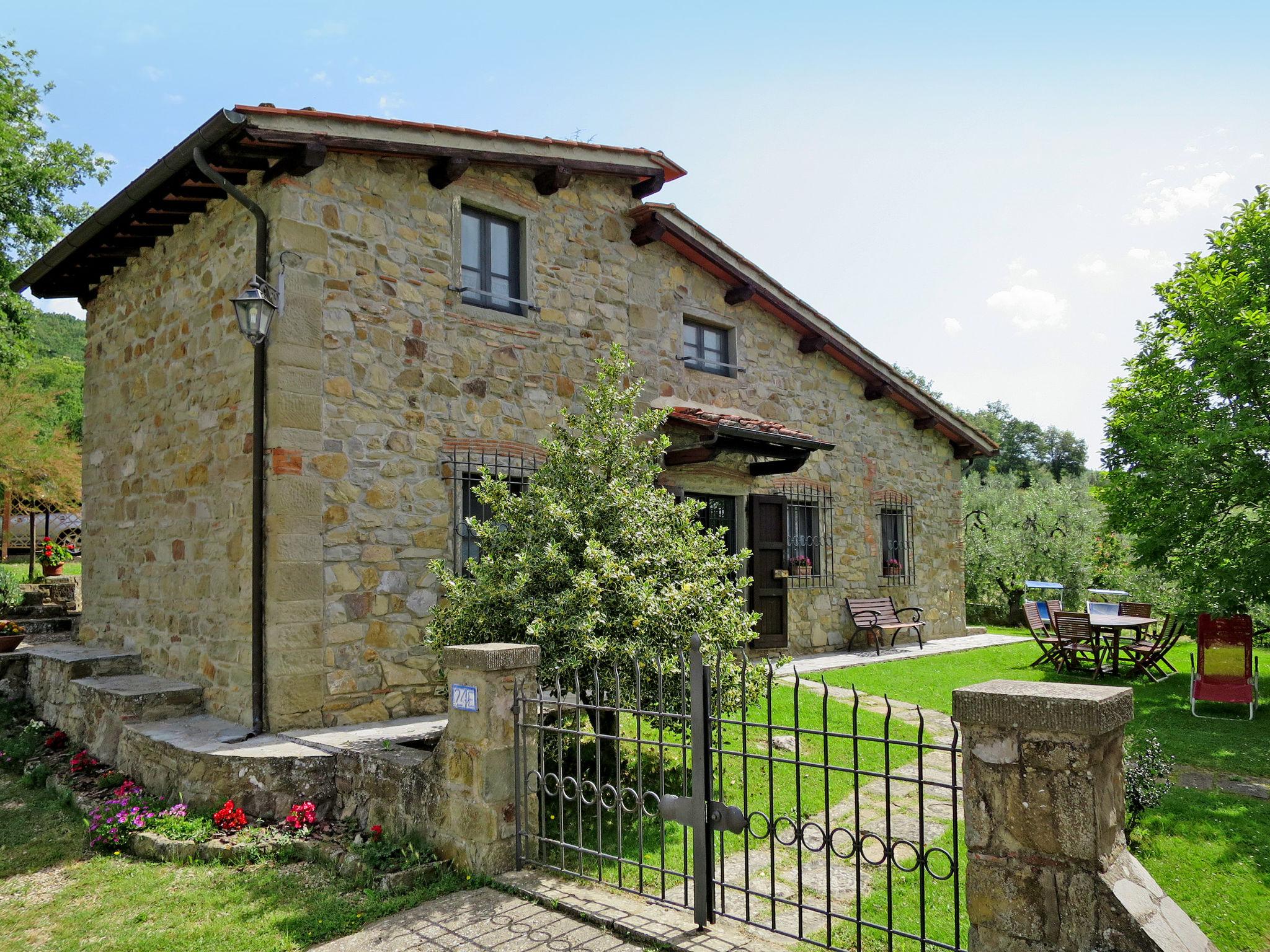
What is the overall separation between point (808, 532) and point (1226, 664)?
482 centimetres

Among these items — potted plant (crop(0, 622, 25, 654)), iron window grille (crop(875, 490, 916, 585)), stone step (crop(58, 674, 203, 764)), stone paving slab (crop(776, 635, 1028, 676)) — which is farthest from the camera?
iron window grille (crop(875, 490, 916, 585))

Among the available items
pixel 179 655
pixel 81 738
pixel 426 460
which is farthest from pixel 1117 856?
pixel 81 738

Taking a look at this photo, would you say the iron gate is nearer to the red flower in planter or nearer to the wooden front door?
the red flower in planter

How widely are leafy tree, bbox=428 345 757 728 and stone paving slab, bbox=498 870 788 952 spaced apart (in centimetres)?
127

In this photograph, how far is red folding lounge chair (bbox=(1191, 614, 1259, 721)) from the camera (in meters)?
7.81

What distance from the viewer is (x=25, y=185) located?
13500 millimetres

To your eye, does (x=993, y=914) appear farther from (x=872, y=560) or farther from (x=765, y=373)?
(x=872, y=560)

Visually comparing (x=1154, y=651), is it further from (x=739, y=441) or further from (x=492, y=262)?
(x=492, y=262)

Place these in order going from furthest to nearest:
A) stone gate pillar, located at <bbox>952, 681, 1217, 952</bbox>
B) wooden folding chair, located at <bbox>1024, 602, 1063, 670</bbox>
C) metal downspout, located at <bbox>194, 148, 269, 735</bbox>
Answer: wooden folding chair, located at <bbox>1024, 602, 1063, 670</bbox> < metal downspout, located at <bbox>194, 148, 269, 735</bbox> < stone gate pillar, located at <bbox>952, 681, 1217, 952</bbox>

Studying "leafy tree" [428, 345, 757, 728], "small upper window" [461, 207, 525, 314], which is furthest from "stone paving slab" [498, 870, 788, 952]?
"small upper window" [461, 207, 525, 314]

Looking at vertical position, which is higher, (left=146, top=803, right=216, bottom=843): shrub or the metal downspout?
the metal downspout

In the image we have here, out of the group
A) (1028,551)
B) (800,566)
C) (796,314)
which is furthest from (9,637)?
(1028,551)

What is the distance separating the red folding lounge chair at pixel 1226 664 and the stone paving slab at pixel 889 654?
334cm

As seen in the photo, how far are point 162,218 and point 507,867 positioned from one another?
6.74 m
